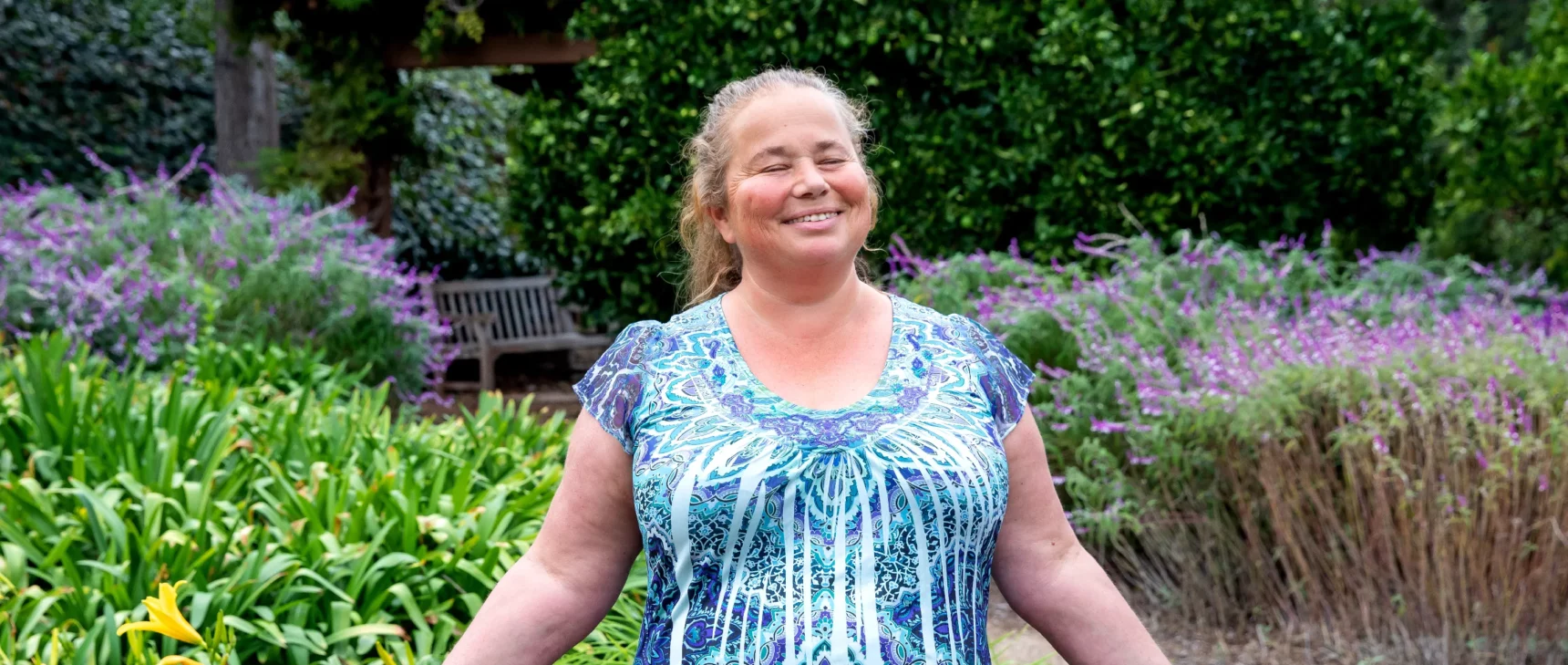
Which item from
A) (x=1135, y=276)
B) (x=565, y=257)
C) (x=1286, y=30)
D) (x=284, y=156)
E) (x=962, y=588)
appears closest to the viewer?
(x=962, y=588)

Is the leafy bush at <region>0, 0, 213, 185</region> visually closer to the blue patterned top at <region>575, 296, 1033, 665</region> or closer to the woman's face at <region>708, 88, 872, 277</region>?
the woman's face at <region>708, 88, 872, 277</region>

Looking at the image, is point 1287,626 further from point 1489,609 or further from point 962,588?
point 962,588

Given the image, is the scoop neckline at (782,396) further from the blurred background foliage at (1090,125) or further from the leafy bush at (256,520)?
the blurred background foliage at (1090,125)

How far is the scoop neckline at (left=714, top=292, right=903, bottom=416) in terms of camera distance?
5.51 ft

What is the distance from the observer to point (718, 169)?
1.83 metres

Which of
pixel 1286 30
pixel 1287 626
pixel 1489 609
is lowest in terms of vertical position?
pixel 1287 626

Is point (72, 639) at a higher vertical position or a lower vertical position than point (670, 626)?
lower

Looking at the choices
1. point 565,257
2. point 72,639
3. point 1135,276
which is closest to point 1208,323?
point 1135,276

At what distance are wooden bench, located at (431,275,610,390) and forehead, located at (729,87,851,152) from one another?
8.65 m

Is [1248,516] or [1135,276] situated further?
[1135,276]

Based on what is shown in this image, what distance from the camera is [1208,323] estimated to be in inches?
Answer: 185

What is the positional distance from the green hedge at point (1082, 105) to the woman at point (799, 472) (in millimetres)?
4652

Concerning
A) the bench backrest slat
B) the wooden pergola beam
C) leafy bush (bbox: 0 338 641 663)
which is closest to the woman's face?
leafy bush (bbox: 0 338 641 663)

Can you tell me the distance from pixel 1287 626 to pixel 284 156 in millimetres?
7924
